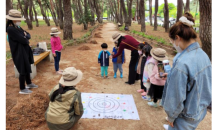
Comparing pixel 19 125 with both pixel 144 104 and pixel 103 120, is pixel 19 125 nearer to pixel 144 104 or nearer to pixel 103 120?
pixel 103 120

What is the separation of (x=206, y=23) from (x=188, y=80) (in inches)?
215

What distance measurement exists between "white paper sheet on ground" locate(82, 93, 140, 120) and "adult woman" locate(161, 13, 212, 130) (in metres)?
1.76

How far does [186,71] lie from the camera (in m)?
1.45

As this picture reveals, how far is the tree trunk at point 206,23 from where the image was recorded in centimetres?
550

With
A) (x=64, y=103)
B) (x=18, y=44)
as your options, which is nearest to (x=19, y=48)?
(x=18, y=44)

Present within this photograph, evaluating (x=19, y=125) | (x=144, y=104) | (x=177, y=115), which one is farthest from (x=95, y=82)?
(x=177, y=115)

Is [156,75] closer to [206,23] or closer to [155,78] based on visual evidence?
[155,78]

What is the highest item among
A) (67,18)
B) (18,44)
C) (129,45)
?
(67,18)

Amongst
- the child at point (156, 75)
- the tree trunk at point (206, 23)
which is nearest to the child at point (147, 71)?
the child at point (156, 75)

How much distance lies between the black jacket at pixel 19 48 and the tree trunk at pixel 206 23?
6107mm

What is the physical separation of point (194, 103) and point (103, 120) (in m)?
2.01

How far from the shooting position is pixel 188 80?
Answer: 1.50 metres

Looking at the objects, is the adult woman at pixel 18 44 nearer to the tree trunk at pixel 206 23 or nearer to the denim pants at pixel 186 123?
the denim pants at pixel 186 123

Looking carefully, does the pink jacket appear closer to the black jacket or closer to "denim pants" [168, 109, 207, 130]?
"denim pants" [168, 109, 207, 130]
